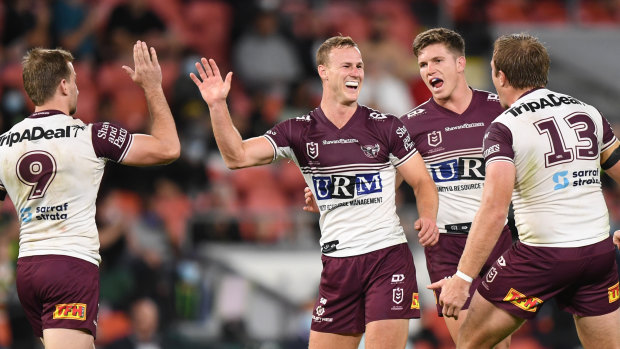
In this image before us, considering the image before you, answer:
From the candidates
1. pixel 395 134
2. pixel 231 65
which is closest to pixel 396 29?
pixel 231 65

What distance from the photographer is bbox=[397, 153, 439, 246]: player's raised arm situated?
258 inches

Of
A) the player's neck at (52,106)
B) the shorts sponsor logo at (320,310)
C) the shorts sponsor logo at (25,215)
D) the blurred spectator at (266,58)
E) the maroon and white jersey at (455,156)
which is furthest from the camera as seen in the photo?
the blurred spectator at (266,58)

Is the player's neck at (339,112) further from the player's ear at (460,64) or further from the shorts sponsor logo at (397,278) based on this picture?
the shorts sponsor logo at (397,278)

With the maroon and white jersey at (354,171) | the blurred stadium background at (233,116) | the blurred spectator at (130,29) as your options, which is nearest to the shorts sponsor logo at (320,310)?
the maroon and white jersey at (354,171)

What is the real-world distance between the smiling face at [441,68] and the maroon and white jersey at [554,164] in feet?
4.06

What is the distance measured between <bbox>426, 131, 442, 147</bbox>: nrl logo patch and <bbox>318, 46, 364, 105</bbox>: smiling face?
81 cm

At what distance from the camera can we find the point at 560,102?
6.14 metres

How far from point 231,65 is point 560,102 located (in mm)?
A: 10195

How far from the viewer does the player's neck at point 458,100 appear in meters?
7.41

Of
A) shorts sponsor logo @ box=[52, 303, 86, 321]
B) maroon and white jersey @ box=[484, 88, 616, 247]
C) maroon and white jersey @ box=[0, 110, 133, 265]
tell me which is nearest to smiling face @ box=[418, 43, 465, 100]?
maroon and white jersey @ box=[484, 88, 616, 247]

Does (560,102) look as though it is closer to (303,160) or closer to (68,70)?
(303,160)

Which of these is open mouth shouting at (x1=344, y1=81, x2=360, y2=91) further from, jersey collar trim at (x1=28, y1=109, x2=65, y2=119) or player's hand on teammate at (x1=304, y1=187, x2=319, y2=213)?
jersey collar trim at (x1=28, y1=109, x2=65, y2=119)

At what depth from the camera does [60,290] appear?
6246 mm

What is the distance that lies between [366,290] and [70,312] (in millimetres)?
2017
